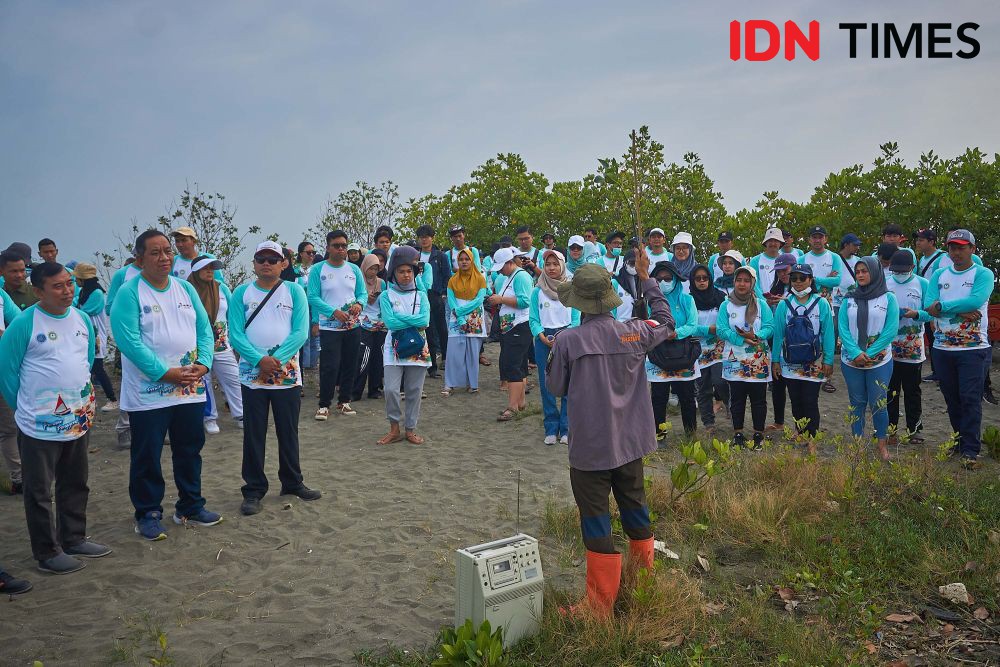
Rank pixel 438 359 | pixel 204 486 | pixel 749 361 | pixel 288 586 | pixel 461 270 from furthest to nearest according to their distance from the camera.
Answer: pixel 438 359
pixel 461 270
pixel 749 361
pixel 204 486
pixel 288 586

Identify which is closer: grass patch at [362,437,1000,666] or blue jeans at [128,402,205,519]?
grass patch at [362,437,1000,666]

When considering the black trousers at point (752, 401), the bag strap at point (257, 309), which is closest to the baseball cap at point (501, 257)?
the black trousers at point (752, 401)

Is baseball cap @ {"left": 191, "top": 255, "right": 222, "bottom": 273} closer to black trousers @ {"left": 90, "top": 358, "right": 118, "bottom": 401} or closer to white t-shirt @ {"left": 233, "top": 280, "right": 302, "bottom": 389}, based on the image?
white t-shirt @ {"left": 233, "top": 280, "right": 302, "bottom": 389}

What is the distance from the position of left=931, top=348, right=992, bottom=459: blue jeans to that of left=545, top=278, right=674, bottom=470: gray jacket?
15.1 ft

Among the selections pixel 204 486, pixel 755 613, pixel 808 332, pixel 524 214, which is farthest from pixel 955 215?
pixel 204 486

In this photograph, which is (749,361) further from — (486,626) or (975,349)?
(486,626)

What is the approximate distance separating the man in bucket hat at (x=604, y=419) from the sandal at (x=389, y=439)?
14.5ft

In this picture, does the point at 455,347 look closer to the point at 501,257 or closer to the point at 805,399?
the point at 501,257

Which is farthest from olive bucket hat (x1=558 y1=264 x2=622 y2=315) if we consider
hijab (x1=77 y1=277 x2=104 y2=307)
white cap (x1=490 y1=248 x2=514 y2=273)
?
hijab (x1=77 y1=277 x2=104 y2=307)

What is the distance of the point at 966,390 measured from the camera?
7234mm

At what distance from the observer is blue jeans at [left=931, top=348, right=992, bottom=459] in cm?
720

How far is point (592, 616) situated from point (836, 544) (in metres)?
2.24

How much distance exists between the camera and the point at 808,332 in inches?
291

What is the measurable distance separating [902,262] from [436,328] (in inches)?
278
